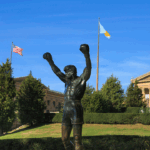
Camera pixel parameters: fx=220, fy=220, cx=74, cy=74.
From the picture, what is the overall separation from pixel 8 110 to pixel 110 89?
72.4ft

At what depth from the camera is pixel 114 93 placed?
42.4 metres

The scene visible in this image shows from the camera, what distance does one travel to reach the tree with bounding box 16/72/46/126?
29.5 meters

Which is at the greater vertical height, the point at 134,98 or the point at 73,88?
the point at 134,98

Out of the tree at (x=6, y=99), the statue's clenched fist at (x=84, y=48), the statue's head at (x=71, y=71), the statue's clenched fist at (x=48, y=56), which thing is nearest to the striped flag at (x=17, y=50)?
the tree at (x=6, y=99)

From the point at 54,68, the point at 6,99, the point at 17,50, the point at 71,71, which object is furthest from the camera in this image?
the point at 17,50

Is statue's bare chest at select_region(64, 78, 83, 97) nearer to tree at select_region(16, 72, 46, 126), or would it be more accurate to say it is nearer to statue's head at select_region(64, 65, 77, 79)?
statue's head at select_region(64, 65, 77, 79)

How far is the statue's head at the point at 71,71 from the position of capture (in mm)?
6305

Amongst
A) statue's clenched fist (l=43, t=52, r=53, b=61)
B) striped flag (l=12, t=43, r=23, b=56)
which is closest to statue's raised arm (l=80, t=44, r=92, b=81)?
statue's clenched fist (l=43, t=52, r=53, b=61)

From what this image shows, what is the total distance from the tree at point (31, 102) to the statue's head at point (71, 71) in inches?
952

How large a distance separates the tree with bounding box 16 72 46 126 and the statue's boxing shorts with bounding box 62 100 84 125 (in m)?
24.3

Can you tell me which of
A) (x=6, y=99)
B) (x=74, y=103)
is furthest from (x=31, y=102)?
(x=74, y=103)

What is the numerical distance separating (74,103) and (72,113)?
→ 0.92 feet

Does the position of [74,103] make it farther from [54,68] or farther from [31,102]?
[31,102]

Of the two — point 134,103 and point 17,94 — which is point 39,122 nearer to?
point 17,94
